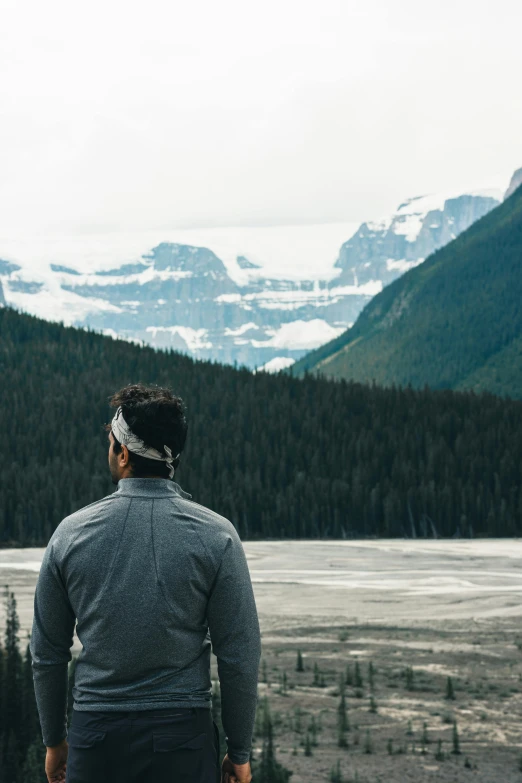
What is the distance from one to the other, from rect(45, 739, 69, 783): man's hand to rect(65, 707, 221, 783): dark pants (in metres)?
0.42

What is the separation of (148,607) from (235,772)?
1.25 metres

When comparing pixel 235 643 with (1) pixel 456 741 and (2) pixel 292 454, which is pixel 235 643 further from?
(2) pixel 292 454

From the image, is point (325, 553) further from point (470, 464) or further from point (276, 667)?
point (276, 667)

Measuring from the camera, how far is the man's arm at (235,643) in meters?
7.17

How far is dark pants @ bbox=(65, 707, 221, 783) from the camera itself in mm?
7035

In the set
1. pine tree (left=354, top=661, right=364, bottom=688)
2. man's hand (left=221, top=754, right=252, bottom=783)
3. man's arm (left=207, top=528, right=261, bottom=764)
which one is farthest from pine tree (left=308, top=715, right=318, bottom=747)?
man's arm (left=207, top=528, right=261, bottom=764)

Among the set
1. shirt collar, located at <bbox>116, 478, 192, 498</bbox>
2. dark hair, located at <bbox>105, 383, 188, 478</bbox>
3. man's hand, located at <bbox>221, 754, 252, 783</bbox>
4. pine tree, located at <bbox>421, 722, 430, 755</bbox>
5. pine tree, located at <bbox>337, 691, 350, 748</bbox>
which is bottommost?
pine tree, located at <bbox>337, 691, 350, 748</bbox>

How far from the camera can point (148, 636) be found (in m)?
7.14

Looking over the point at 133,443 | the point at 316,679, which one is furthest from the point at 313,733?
the point at 133,443

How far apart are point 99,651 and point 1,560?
410 ft

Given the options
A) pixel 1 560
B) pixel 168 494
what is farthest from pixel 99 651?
pixel 1 560

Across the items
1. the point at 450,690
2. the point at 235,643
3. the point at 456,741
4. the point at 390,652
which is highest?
the point at 235,643

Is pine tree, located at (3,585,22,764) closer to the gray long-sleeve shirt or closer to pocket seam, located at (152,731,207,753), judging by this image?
the gray long-sleeve shirt

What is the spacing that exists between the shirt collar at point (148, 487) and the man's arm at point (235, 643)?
0.58 meters
